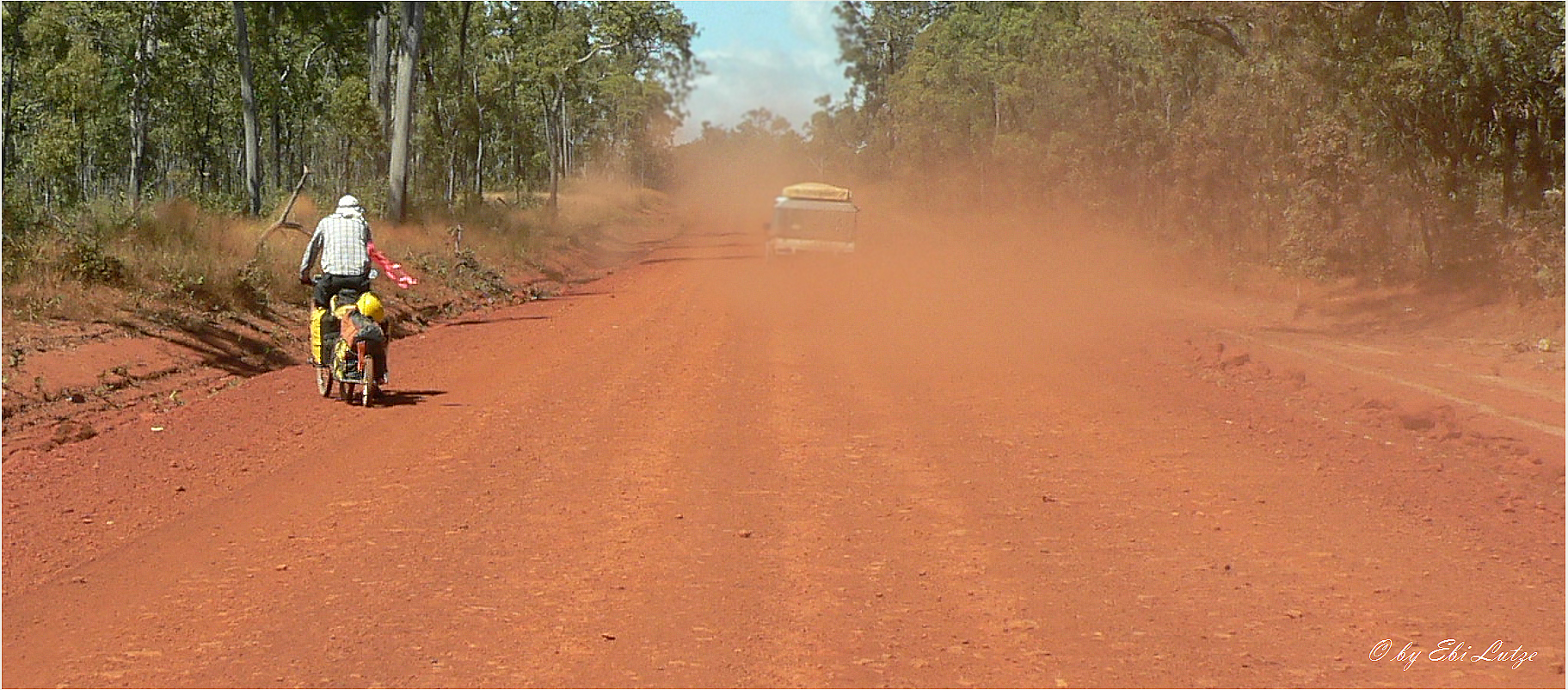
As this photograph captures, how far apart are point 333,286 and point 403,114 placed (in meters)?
18.9

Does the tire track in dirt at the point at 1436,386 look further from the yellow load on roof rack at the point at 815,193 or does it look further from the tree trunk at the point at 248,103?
the tree trunk at the point at 248,103

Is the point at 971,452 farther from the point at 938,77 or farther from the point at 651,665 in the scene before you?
the point at 938,77

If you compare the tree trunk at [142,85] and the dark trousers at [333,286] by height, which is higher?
the tree trunk at [142,85]

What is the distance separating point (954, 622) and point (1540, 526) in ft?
13.7

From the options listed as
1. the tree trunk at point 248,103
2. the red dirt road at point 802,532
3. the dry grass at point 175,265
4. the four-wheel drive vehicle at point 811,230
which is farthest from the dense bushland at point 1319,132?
the tree trunk at point 248,103

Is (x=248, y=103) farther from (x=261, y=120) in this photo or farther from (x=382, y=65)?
(x=261, y=120)

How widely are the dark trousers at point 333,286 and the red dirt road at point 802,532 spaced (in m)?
0.95

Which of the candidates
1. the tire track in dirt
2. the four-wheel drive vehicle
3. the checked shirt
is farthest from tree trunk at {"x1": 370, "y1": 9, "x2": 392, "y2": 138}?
the checked shirt

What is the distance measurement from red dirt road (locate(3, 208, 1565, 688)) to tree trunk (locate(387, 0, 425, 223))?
16.8 meters

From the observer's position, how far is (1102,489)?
334 inches

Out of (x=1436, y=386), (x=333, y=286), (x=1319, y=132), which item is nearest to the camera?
(x=333, y=286)

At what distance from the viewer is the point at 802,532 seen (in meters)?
7.34

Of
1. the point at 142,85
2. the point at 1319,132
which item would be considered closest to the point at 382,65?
the point at 142,85

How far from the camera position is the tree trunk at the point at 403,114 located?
30344 mm
